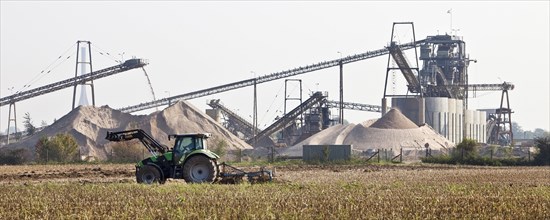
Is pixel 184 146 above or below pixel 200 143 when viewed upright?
below

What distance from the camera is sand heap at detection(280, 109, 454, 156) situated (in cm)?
8500

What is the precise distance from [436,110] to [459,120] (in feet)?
26.5

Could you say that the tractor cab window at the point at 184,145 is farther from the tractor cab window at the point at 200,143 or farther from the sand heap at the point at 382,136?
the sand heap at the point at 382,136

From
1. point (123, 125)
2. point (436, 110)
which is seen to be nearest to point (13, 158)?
point (123, 125)

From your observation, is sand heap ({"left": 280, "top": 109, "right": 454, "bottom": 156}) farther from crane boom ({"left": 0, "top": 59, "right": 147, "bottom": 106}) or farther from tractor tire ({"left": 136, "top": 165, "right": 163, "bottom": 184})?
tractor tire ({"left": 136, "top": 165, "right": 163, "bottom": 184})

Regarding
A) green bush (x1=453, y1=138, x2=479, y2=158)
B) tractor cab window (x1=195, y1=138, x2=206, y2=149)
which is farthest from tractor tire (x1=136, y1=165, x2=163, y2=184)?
green bush (x1=453, y1=138, x2=479, y2=158)

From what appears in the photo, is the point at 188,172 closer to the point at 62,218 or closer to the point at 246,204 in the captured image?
the point at 246,204

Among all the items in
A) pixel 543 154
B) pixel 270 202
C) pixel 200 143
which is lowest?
pixel 270 202

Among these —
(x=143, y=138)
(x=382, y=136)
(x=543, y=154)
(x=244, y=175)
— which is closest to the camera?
(x=244, y=175)

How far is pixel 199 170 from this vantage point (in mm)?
33281

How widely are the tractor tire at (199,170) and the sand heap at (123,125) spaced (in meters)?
46.0

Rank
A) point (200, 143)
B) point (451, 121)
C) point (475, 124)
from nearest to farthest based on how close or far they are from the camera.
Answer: point (200, 143) → point (451, 121) → point (475, 124)

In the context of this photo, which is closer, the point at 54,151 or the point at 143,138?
the point at 143,138

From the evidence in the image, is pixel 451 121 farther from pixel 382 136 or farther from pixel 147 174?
pixel 147 174
